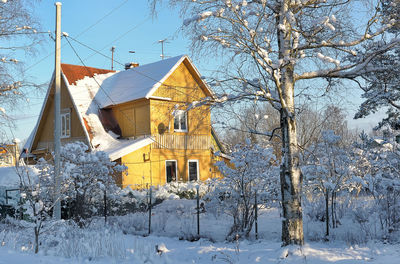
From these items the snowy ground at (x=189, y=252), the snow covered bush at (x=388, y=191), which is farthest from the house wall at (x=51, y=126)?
the snow covered bush at (x=388, y=191)

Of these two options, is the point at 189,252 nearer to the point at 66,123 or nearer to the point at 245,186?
the point at 245,186

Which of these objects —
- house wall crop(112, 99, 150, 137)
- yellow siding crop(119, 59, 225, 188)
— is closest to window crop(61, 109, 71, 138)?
house wall crop(112, 99, 150, 137)

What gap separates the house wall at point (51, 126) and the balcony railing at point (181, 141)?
487cm

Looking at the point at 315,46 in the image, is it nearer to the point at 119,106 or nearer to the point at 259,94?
the point at 259,94

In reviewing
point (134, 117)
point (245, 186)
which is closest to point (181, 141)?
point (134, 117)

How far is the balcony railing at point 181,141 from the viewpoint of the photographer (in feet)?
73.9

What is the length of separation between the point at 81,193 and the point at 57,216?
155cm

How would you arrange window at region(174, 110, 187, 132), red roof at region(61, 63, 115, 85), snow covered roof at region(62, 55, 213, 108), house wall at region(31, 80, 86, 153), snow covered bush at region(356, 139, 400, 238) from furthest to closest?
1. red roof at region(61, 63, 115, 85)
2. house wall at region(31, 80, 86, 153)
3. window at region(174, 110, 187, 132)
4. snow covered roof at region(62, 55, 213, 108)
5. snow covered bush at region(356, 139, 400, 238)

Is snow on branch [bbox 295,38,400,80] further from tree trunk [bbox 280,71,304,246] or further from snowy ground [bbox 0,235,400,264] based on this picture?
snowy ground [bbox 0,235,400,264]

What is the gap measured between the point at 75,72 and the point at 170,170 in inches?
357

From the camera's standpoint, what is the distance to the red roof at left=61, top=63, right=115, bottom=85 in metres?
24.7

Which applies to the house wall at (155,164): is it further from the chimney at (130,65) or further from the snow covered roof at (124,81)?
the chimney at (130,65)

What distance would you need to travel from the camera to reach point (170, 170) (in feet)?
76.4

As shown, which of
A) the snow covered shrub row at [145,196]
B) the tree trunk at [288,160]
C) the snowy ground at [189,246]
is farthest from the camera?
the snow covered shrub row at [145,196]
